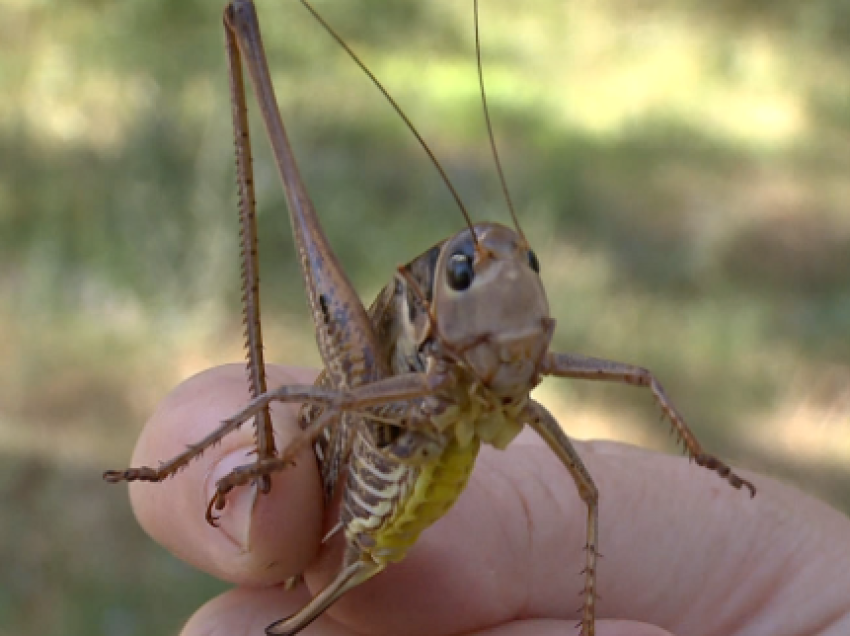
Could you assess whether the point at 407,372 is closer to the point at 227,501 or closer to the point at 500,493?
the point at 227,501

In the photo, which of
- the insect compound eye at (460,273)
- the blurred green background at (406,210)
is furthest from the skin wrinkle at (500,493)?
the blurred green background at (406,210)

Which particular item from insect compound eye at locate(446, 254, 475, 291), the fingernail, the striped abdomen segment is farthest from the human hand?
Result: insect compound eye at locate(446, 254, 475, 291)

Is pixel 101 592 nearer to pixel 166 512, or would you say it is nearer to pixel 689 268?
pixel 166 512

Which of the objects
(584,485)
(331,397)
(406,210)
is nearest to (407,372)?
(331,397)

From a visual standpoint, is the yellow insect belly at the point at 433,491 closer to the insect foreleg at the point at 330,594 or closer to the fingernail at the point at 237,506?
the insect foreleg at the point at 330,594

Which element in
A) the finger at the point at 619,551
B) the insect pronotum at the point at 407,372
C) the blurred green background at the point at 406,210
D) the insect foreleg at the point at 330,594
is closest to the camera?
the insect pronotum at the point at 407,372

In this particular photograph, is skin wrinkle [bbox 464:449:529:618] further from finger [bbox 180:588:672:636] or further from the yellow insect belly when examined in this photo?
the yellow insect belly

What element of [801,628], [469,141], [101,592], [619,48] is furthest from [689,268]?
[101,592]
